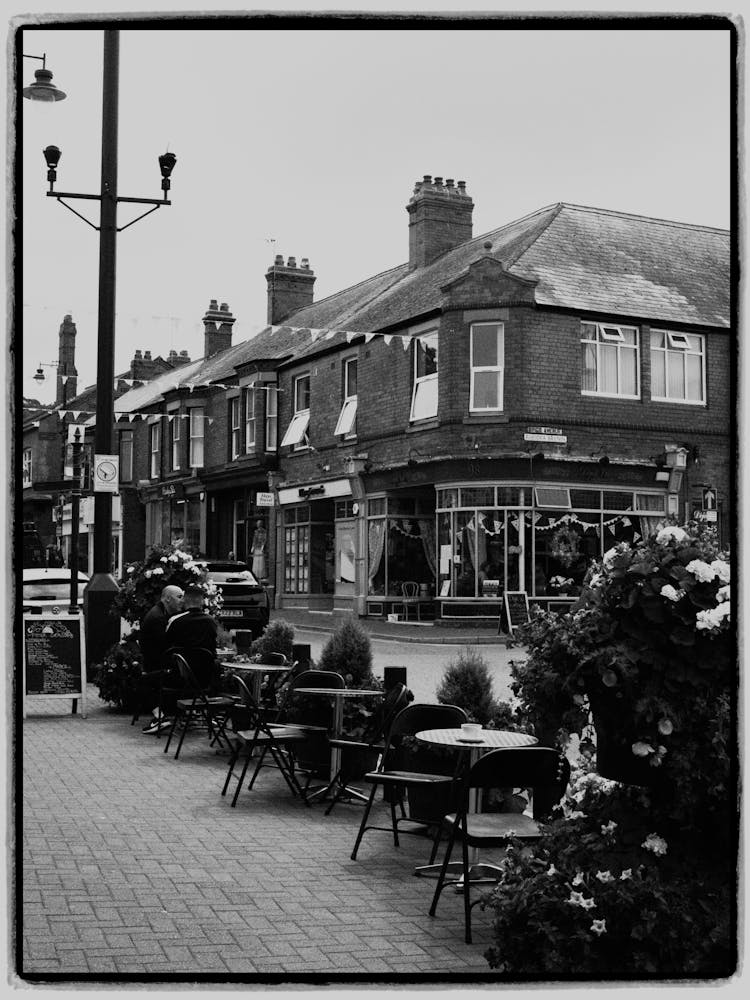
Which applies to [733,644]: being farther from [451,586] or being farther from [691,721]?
[451,586]

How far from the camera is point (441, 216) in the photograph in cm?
3145

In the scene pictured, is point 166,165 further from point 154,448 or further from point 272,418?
point 154,448

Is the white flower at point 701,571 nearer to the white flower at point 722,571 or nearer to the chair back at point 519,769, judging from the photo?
the white flower at point 722,571

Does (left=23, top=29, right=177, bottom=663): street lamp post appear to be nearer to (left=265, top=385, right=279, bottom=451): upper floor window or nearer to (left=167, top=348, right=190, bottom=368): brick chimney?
(left=265, top=385, right=279, bottom=451): upper floor window

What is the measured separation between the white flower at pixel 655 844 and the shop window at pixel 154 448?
4005 centimetres

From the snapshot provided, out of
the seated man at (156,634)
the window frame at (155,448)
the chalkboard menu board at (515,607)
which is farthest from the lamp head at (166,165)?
the window frame at (155,448)

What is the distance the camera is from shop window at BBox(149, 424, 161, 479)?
1713 inches

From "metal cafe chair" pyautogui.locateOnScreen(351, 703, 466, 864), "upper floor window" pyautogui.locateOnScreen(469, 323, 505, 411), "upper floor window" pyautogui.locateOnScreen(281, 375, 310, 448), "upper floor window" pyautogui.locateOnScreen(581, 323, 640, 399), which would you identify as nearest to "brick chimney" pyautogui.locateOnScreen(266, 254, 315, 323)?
"upper floor window" pyautogui.locateOnScreen(281, 375, 310, 448)

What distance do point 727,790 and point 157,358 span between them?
48.5 m

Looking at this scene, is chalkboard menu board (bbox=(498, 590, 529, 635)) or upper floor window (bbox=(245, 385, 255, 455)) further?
upper floor window (bbox=(245, 385, 255, 455))

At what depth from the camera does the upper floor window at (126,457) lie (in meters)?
46.4

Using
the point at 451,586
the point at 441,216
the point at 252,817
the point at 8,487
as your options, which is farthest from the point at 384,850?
the point at 441,216

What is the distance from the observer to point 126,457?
154 ft

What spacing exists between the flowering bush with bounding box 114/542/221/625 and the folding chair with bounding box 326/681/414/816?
468 centimetres
